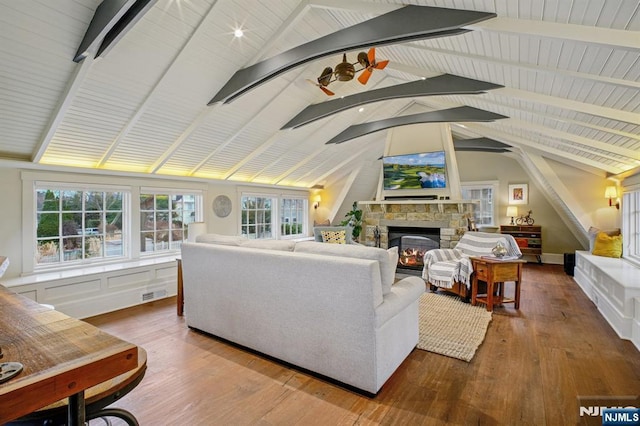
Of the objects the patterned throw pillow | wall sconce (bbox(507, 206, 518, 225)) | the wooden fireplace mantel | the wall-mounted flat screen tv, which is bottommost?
the patterned throw pillow

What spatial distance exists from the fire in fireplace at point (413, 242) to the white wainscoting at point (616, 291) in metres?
2.41

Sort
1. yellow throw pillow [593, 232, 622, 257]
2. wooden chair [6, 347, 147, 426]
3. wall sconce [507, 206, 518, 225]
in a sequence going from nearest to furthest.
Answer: wooden chair [6, 347, 147, 426], yellow throw pillow [593, 232, 622, 257], wall sconce [507, 206, 518, 225]

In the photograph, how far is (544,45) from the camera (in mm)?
2158

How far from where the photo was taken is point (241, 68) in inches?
149

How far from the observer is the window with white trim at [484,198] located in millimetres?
→ 7750

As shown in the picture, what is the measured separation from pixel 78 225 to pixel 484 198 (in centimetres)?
868

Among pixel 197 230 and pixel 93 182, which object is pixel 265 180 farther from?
pixel 93 182

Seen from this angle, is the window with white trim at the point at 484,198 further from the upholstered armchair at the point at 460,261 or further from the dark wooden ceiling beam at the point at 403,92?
the dark wooden ceiling beam at the point at 403,92

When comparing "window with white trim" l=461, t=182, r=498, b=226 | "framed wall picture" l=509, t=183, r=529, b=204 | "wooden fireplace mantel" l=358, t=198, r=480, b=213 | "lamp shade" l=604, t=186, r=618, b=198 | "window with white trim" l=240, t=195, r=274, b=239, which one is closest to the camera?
"lamp shade" l=604, t=186, r=618, b=198

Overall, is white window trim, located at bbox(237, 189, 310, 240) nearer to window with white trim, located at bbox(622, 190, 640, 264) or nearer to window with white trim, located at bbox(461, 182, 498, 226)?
window with white trim, located at bbox(461, 182, 498, 226)

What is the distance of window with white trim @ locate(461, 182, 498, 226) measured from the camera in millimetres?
7750

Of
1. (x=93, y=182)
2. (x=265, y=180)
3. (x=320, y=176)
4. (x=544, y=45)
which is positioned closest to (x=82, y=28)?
(x=93, y=182)

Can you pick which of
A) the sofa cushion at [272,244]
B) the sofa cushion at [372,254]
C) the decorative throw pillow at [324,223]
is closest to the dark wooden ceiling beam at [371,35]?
the sofa cushion at [372,254]

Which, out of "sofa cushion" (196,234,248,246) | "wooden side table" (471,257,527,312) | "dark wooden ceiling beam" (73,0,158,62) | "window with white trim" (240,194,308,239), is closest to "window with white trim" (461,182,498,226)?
"wooden side table" (471,257,527,312)
